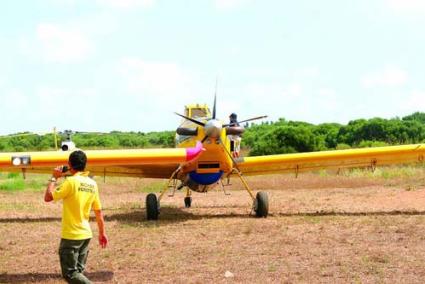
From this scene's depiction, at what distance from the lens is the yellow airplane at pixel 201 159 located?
512 inches

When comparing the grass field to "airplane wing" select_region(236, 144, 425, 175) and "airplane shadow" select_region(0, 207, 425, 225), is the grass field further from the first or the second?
"airplane wing" select_region(236, 144, 425, 175)

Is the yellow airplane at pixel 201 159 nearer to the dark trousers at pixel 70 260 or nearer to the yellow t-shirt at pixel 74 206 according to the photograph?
the yellow t-shirt at pixel 74 206

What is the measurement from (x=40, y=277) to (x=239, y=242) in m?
3.76

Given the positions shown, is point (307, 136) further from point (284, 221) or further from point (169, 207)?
point (284, 221)

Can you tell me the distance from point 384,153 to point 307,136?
2747 cm

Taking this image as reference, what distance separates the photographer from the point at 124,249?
983cm

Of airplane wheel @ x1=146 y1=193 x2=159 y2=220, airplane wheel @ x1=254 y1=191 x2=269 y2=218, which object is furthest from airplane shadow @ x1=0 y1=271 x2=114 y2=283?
airplane wheel @ x1=254 y1=191 x2=269 y2=218

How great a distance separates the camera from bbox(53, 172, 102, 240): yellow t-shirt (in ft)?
19.9

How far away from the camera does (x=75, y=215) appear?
612 cm

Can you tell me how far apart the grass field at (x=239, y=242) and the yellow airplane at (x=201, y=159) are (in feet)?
3.38

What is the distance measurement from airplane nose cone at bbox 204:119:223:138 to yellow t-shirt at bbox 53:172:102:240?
7093 mm

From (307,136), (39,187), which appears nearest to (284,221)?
(39,187)

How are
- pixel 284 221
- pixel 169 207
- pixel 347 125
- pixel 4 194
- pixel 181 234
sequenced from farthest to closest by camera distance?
pixel 347 125
pixel 4 194
pixel 169 207
pixel 284 221
pixel 181 234

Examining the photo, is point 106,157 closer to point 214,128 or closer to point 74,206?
point 214,128
